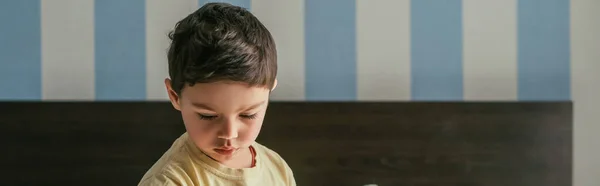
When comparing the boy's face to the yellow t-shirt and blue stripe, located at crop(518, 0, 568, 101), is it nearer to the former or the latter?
the yellow t-shirt

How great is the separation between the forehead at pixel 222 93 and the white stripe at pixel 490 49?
38.6 inches

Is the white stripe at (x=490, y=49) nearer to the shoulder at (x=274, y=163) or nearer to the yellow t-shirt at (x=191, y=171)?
the shoulder at (x=274, y=163)

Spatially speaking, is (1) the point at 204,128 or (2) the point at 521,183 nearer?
(1) the point at 204,128

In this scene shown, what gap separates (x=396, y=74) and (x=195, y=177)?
88 centimetres

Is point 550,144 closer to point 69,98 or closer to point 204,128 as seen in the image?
point 204,128

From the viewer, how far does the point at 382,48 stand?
6.14 feet

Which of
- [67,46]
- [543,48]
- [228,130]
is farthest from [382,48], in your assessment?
[228,130]

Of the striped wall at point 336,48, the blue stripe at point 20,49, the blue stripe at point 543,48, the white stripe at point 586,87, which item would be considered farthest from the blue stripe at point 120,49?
the white stripe at point 586,87

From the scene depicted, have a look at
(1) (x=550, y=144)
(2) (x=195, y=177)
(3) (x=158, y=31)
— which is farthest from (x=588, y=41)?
(2) (x=195, y=177)

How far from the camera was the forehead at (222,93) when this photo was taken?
3.39 ft

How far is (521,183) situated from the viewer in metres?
1.84

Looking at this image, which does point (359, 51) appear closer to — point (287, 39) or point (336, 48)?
point (336, 48)

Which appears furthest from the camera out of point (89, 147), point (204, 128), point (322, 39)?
point (322, 39)

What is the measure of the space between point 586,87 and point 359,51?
0.62m
